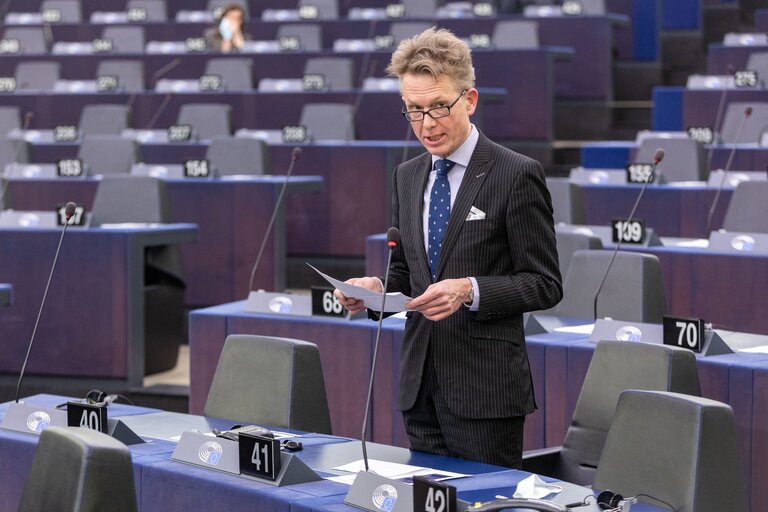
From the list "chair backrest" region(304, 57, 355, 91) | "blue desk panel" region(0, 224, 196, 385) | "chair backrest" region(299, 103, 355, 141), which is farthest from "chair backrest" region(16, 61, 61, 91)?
"blue desk panel" region(0, 224, 196, 385)

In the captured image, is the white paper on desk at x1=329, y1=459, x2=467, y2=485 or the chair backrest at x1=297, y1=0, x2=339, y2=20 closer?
the white paper on desk at x1=329, y1=459, x2=467, y2=485

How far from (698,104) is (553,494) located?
19.5 ft

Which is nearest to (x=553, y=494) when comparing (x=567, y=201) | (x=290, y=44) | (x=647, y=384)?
(x=647, y=384)

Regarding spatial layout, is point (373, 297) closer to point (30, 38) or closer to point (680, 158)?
point (680, 158)

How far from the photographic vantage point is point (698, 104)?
25.4 ft

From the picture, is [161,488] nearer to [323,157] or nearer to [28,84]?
[323,157]

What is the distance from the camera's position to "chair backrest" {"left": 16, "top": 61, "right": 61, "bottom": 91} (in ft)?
30.1

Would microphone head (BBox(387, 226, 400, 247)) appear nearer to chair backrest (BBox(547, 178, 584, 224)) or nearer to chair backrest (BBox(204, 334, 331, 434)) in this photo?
chair backrest (BBox(204, 334, 331, 434))

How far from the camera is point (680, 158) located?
634 cm

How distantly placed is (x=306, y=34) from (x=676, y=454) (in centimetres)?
754

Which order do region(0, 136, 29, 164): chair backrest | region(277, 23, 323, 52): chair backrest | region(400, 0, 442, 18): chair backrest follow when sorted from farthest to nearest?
region(400, 0, 442, 18): chair backrest < region(277, 23, 323, 52): chair backrest < region(0, 136, 29, 164): chair backrest

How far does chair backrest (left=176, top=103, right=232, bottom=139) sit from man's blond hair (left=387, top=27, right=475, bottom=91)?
5368mm

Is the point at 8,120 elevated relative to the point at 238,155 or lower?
elevated

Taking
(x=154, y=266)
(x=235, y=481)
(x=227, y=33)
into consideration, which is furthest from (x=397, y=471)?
(x=227, y=33)
